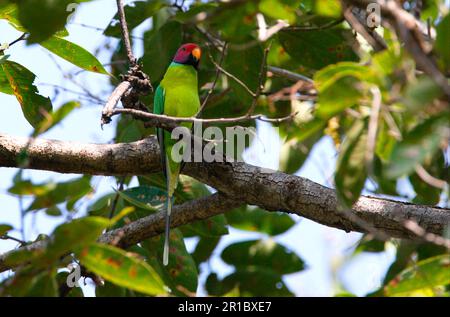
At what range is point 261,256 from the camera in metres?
4.61

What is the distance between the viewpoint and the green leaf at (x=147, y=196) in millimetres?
3552

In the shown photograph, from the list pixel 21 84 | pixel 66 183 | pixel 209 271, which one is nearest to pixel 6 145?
pixel 21 84

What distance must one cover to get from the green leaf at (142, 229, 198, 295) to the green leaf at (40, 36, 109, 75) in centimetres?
109

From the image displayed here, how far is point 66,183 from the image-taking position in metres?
1.71

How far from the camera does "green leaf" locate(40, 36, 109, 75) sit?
9.64 ft

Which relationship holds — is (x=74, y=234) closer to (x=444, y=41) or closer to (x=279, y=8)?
(x=279, y=8)

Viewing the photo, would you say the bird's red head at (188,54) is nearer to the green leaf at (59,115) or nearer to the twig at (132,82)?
the twig at (132,82)

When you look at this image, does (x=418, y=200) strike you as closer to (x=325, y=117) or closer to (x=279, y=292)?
(x=279, y=292)

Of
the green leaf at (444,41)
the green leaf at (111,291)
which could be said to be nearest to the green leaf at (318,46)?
the green leaf at (111,291)

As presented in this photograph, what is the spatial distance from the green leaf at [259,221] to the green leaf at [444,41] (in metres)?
3.30

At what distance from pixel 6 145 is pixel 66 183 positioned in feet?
5.05

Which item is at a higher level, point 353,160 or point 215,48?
point 353,160

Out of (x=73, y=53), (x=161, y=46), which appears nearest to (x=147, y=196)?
(x=73, y=53)

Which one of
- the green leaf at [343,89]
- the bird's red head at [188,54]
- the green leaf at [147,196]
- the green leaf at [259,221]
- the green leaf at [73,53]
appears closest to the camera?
A: the green leaf at [343,89]
